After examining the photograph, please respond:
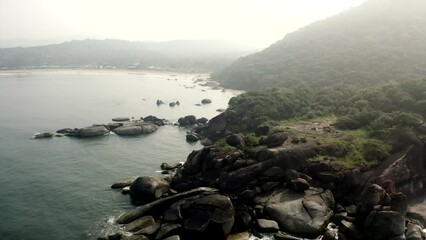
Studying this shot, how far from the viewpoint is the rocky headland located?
4384 centimetres

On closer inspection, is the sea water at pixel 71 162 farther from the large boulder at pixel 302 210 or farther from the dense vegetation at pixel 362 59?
the dense vegetation at pixel 362 59

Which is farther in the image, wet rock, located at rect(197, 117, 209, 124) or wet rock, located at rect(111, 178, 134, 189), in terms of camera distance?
wet rock, located at rect(197, 117, 209, 124)

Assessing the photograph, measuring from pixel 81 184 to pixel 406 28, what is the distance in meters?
171

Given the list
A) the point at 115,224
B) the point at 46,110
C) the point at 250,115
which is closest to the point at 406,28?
the point at 250,115

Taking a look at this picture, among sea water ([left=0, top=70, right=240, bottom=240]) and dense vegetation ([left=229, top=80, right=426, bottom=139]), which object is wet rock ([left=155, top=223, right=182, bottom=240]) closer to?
sea water ([left=0, top=70, right=240, bottom=240])

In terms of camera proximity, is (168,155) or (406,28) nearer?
(168,155)

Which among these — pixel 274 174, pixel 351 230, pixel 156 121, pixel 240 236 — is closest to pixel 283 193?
pixel 274 174

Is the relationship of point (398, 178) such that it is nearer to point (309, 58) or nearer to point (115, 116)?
point (115, 116)

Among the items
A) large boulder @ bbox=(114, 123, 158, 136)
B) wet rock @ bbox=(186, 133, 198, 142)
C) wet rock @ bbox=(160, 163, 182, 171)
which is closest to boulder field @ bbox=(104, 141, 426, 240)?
wet rock @ bbox=(160, 163, 182, 171)

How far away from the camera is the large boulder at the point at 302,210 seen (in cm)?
4466

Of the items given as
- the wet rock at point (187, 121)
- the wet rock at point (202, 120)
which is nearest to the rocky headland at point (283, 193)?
the wet rock at point (187, 121)

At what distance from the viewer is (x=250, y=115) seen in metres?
89.6

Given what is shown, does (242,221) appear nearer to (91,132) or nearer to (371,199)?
(371,199)

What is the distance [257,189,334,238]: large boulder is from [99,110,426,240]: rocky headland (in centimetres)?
12
